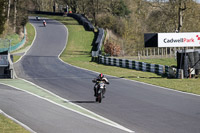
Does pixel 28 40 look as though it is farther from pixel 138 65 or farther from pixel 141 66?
pixel 141 66

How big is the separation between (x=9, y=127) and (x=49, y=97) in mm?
8233

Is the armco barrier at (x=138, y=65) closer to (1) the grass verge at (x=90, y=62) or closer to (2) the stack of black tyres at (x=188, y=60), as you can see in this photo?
(1) the grass verge at (x=90, y=62)

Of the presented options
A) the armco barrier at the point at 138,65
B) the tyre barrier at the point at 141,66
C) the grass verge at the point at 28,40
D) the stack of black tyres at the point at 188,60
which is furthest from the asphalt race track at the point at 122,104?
the grass verge at the point at 28,40

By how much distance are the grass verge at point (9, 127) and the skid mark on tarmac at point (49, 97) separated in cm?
309

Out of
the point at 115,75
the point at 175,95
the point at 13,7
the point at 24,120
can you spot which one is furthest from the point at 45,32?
the point at 24,120

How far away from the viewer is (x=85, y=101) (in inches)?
744

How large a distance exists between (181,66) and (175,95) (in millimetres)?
11177

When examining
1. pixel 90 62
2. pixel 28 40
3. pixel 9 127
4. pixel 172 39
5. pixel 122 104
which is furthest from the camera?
pixel 28 40

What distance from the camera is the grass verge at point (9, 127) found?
37.7 feet

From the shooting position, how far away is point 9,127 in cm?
1204

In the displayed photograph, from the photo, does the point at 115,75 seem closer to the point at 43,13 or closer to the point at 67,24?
the point at 67,24

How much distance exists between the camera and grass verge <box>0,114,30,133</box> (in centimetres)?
1148

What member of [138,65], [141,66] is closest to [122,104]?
[141,66]

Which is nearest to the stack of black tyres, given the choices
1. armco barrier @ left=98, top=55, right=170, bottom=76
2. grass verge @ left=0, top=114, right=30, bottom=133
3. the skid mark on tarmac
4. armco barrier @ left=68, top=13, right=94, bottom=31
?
armco barrier @ left=98, top=55, right=170, bottom=76
